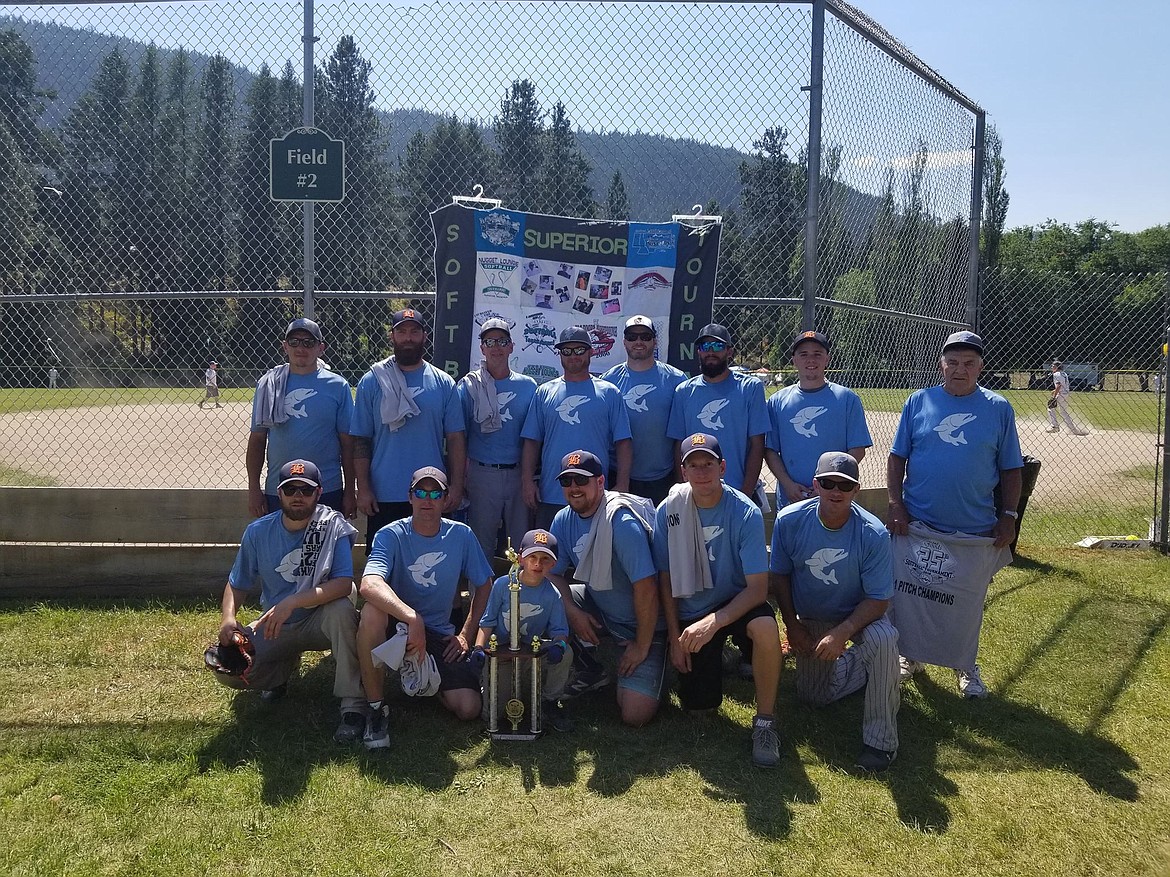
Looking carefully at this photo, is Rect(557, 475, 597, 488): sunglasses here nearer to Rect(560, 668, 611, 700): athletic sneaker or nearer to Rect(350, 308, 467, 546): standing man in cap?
Rect(350, 308, 467, 546): standing man in cap

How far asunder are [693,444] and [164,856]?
2.76 meters

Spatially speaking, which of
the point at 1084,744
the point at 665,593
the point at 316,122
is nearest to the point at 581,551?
the point at 665,593

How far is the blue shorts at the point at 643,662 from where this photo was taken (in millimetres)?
4469

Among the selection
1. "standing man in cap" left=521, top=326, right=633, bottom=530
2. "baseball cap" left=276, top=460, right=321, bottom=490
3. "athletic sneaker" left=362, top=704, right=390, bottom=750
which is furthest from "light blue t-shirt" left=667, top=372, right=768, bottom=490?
"athletic sneaker" left=362, top=704, right=390, bottom=750

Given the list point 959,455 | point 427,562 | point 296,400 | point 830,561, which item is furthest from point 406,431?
point 959,455

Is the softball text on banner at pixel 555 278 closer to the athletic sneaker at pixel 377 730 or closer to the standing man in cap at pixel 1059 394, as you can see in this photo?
the athletic sneaker at pixel 377 730

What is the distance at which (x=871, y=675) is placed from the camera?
4.20 m

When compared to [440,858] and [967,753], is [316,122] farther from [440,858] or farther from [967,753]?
[967,753]

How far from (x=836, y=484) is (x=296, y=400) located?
3.04 m

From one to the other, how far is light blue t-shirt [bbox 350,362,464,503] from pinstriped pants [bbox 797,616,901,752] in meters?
2.30

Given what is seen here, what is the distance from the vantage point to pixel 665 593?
14.7ft

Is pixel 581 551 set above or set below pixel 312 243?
below

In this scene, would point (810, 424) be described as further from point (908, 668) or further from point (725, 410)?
point (908, 668)

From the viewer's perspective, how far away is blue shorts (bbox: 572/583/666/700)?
447 centimetres
